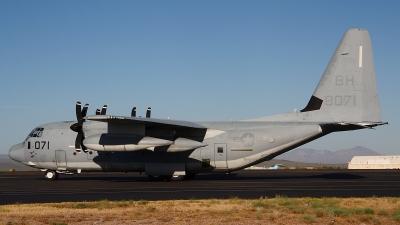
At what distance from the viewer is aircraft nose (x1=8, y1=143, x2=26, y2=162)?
3450 centimetres

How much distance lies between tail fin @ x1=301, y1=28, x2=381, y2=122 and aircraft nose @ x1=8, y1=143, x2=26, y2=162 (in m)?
19.9

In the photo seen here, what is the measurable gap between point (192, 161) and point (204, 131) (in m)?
2.10

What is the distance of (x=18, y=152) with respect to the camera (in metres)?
34.6

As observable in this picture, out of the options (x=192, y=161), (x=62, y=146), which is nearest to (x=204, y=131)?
(x=192, y=161)

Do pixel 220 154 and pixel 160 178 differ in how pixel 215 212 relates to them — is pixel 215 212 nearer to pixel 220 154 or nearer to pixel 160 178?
pixel 220 154

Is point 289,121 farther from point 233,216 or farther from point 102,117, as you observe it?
point 233,216

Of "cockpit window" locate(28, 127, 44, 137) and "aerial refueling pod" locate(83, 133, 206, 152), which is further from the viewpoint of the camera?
"cockpit window" locate(28, 127, 44, 137)

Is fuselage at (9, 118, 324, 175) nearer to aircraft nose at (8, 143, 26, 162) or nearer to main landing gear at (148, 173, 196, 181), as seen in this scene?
main landing gear at (148, 173, 196, 181)

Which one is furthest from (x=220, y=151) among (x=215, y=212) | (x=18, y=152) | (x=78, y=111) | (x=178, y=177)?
(x=215, y=212)

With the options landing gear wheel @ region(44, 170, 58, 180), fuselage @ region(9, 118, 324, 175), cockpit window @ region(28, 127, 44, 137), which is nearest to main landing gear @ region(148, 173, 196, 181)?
fuselage @ region(9, 118, 324, 175)

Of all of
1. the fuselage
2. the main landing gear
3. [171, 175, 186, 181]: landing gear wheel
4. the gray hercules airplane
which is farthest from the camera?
the main landing gear

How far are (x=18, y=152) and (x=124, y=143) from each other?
380 inches

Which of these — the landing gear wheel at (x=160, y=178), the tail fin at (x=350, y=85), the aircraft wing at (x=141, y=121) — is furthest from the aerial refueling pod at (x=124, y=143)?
the tail fin at (x=350, y=85)

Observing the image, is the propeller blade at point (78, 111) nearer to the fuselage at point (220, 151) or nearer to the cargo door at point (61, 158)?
the fuselage at point (220, 151)
